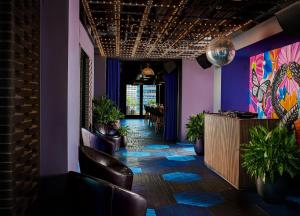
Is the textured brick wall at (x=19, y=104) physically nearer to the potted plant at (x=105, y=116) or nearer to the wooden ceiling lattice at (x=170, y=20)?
the wooden ceiling lattice at (x=170, y=20)

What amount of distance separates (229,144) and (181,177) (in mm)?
1031

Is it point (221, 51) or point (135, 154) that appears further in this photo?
point (135, 154)

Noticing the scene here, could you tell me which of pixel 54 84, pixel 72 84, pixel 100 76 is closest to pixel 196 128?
pixel 100 76

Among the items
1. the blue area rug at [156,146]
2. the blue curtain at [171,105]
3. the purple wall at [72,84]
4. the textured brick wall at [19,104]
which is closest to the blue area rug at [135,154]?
the blue area rug at [156,146]

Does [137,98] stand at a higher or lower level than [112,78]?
lower

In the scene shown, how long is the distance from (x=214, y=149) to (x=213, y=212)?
211 centimetres

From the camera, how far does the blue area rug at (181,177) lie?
5.34 meters

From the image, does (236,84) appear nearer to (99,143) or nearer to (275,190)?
(99,143)

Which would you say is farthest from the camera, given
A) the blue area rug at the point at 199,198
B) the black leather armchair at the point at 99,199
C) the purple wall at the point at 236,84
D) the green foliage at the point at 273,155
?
the purple wall at the point at 236,84

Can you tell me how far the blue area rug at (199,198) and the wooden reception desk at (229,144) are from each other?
0.54 metres

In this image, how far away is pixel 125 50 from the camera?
8711 millimetres

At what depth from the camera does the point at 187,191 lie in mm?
4730

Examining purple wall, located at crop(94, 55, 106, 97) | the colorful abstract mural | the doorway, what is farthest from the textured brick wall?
the doorway

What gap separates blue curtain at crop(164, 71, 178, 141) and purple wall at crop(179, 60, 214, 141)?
0.98 feet
